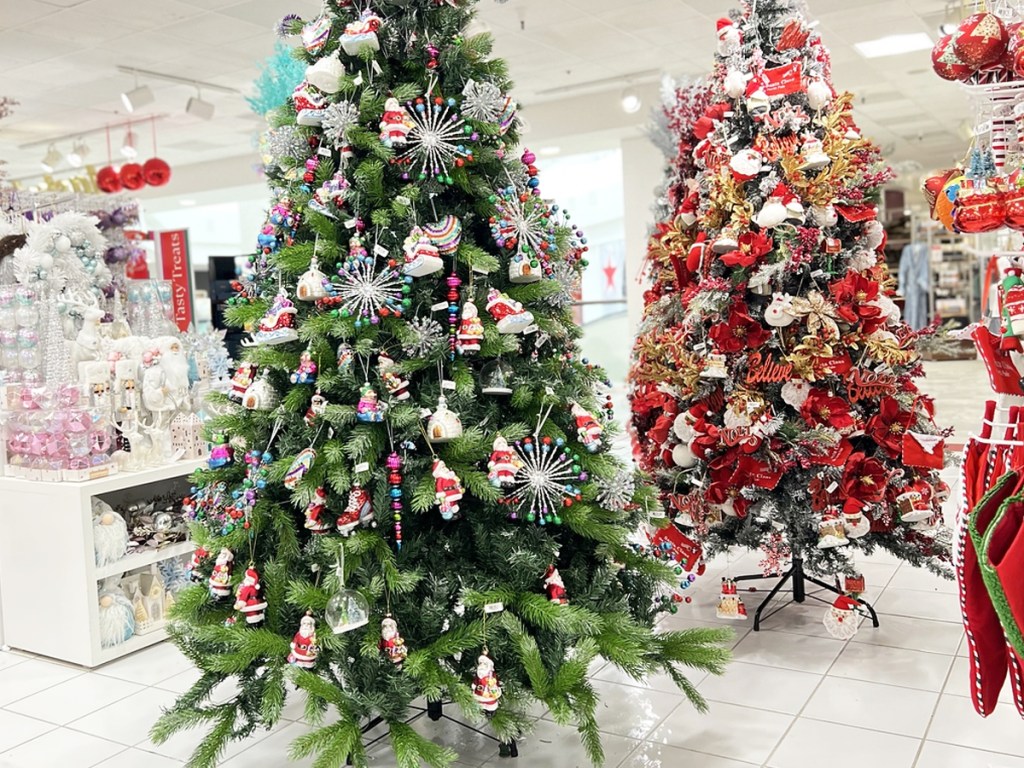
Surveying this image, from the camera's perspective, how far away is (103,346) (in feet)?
12.3

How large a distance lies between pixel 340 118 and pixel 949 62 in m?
1.41

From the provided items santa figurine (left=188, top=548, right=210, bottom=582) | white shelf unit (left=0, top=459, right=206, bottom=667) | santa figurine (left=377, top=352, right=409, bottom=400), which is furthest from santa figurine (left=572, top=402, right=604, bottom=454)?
white shelf unit (left=0, top=459, right=206, bottom=667)

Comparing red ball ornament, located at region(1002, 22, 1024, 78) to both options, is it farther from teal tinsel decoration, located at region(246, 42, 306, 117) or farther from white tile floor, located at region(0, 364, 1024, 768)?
teal tinsel decoration, located at region(246, 42, 306, 117)

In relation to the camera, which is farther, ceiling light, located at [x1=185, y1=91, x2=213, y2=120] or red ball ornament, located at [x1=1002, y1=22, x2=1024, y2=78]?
ceiling light, located at [x1=185, y1=91, x2=213, y2=120]

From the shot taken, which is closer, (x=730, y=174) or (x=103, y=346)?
(x=730, y=174)

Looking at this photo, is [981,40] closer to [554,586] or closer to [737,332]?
[737,332]

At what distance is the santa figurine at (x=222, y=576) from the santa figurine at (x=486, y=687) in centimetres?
69

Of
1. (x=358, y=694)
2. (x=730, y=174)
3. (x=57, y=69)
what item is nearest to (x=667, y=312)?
(x=730, y=174)

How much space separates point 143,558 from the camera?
358 centimetres

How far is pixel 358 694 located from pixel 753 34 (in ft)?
8.43

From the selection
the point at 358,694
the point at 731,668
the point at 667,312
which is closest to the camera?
the point at 358,694

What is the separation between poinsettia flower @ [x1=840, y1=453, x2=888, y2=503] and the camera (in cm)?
320

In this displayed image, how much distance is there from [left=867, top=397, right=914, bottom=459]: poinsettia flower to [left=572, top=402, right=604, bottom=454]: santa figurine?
4.17ft

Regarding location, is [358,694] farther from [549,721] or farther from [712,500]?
[712,500]
